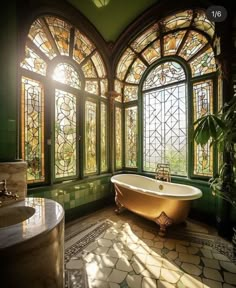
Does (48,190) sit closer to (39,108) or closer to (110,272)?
(39,108)

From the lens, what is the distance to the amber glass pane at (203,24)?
2275mm

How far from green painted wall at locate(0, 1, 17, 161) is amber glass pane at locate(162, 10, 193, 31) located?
216 centimetres

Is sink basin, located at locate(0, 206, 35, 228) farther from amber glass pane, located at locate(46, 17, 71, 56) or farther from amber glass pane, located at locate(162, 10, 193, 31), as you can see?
amber glass pane, located at locate(162, 10, 193, 31)

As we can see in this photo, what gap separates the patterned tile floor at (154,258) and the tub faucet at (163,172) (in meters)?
0.72

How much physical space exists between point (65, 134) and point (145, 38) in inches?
87.4

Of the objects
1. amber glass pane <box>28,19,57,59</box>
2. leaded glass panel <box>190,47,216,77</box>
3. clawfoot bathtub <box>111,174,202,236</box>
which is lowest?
clawfoot bathtub <box>111,174,202,236</box>

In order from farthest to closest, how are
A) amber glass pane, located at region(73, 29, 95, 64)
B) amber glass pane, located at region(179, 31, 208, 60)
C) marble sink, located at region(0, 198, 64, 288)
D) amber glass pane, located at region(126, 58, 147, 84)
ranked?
amber glass pane, located at region(126, 58, 147, 84), amber glass pane, located at region(73, 29, 95, 64), amber glass pane, located at region(179, 31, 208, 60), marble sink, located at region(0, 198, 64, 288)

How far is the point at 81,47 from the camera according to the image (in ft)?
9.09

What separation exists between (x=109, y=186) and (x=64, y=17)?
112 inches

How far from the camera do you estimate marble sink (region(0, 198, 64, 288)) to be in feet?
2.36

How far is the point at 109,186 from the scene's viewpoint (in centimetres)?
315

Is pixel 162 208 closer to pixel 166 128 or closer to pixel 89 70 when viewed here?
pixel 166 128

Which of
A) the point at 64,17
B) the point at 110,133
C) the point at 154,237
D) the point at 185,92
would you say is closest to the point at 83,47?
the point at 64,17

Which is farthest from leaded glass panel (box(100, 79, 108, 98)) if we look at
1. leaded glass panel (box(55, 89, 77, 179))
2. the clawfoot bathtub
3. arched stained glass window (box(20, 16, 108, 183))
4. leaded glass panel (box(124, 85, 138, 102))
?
the clawfoot bathtub
